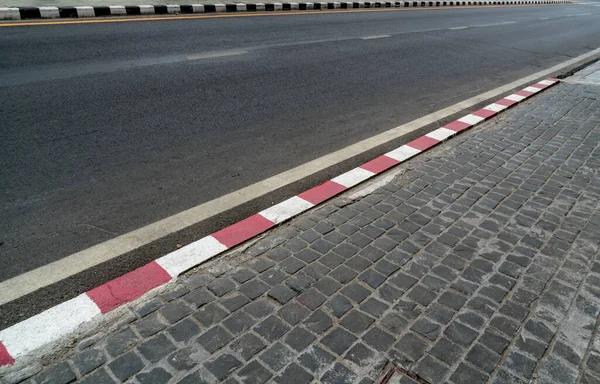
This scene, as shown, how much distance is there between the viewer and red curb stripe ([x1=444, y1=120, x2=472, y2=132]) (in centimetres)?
620

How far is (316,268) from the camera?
333 cm

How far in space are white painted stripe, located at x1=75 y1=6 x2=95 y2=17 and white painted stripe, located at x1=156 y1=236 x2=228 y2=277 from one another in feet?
36.1

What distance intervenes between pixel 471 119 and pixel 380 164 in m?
2.39

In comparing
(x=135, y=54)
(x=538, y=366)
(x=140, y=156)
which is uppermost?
(x=135, y=54)

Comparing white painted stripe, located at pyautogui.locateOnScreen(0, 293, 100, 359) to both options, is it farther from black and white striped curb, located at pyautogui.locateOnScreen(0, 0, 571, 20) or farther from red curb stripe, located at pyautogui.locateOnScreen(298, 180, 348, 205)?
black and white striped curb, located at pyautogui.locateOnScreen(0, 0, 571, 20)

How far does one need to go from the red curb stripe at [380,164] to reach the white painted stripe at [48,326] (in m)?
3.14

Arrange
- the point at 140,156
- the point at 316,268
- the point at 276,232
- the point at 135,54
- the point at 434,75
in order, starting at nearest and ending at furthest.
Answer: the point at 316,268 < the point at 276,232 < the point at 140,156 < the point at 135,54 < the point at 434,75

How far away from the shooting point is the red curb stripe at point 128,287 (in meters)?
2.97

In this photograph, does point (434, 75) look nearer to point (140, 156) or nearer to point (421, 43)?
point (421, 43)

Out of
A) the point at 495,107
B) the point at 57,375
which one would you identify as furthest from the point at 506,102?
the point at 57,375

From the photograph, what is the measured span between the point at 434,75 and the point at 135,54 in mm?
6088

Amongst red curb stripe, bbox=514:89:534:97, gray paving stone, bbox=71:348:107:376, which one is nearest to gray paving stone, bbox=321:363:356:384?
gray paving stone, bbox=71:348:107:376

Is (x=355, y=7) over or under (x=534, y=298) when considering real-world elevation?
over

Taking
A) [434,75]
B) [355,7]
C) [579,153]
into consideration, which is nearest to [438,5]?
[355,7]
